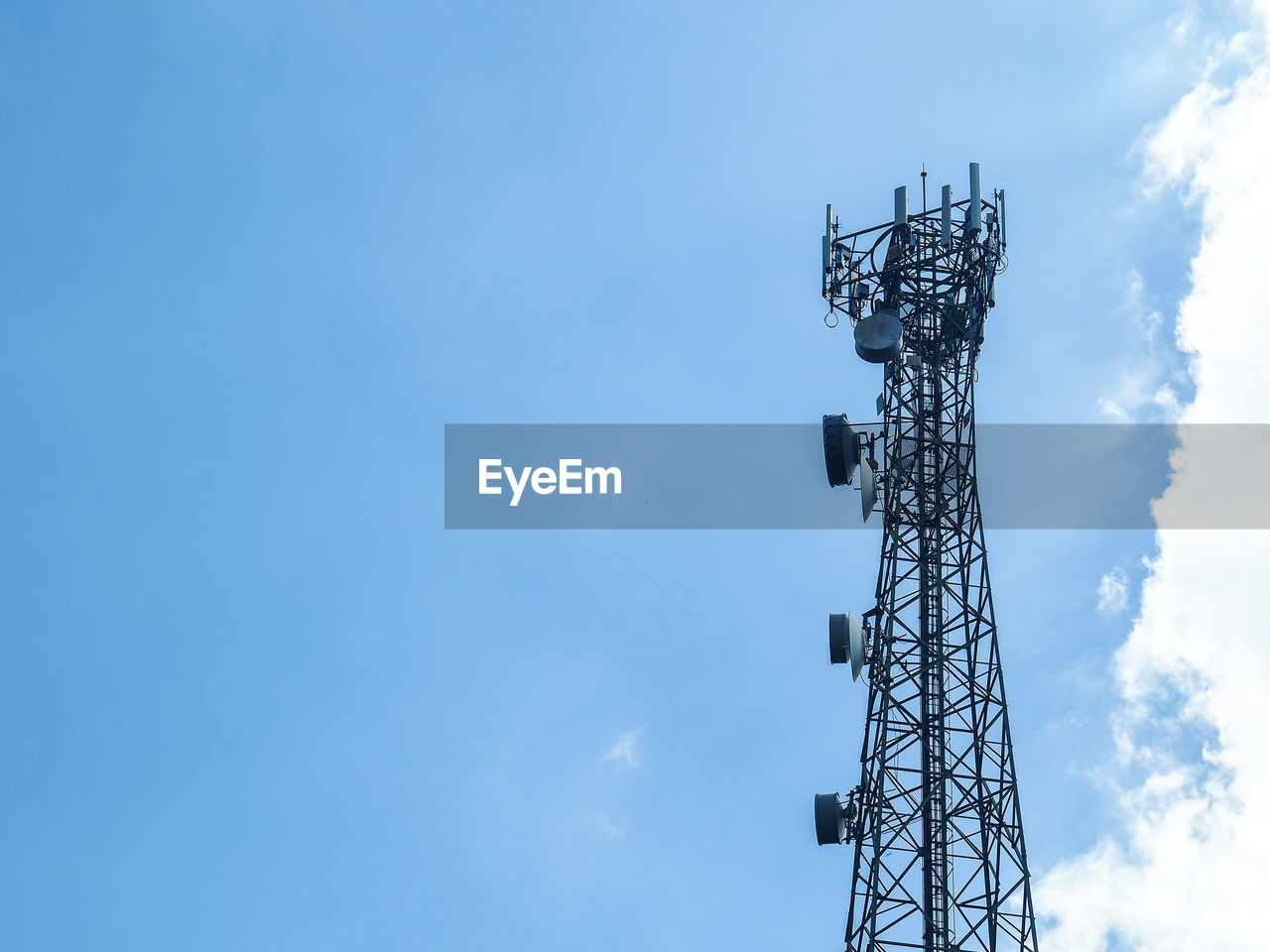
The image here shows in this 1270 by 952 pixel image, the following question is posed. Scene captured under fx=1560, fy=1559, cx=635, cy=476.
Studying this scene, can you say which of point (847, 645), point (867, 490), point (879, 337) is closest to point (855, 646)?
point (847, 645)

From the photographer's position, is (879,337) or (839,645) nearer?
(839,645)

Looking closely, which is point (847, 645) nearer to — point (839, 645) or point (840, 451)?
point (839, 645)

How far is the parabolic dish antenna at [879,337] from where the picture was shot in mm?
39500

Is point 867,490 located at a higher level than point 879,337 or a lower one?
lower

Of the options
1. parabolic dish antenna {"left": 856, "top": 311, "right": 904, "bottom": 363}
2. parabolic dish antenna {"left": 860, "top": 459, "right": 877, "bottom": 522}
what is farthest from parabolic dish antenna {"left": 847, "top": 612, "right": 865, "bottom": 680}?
parabolic dish antenna {"left": 856, "top": 311, "right": 904, "bottom": 363}

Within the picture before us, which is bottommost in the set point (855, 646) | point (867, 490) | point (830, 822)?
point (830, 822)

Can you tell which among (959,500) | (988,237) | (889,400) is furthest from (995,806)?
(988,237)

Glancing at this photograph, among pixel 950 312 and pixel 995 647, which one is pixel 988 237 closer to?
pixel 950 312

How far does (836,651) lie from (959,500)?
16.3 ft

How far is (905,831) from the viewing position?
36344mm

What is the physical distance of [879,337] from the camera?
130 ft

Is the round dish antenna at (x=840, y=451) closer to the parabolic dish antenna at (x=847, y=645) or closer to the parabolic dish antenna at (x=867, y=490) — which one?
the parabolic dish antenna at (x=867, y=490)

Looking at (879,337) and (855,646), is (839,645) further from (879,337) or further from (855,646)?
(879,337)

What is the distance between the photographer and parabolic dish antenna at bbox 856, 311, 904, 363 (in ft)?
130
